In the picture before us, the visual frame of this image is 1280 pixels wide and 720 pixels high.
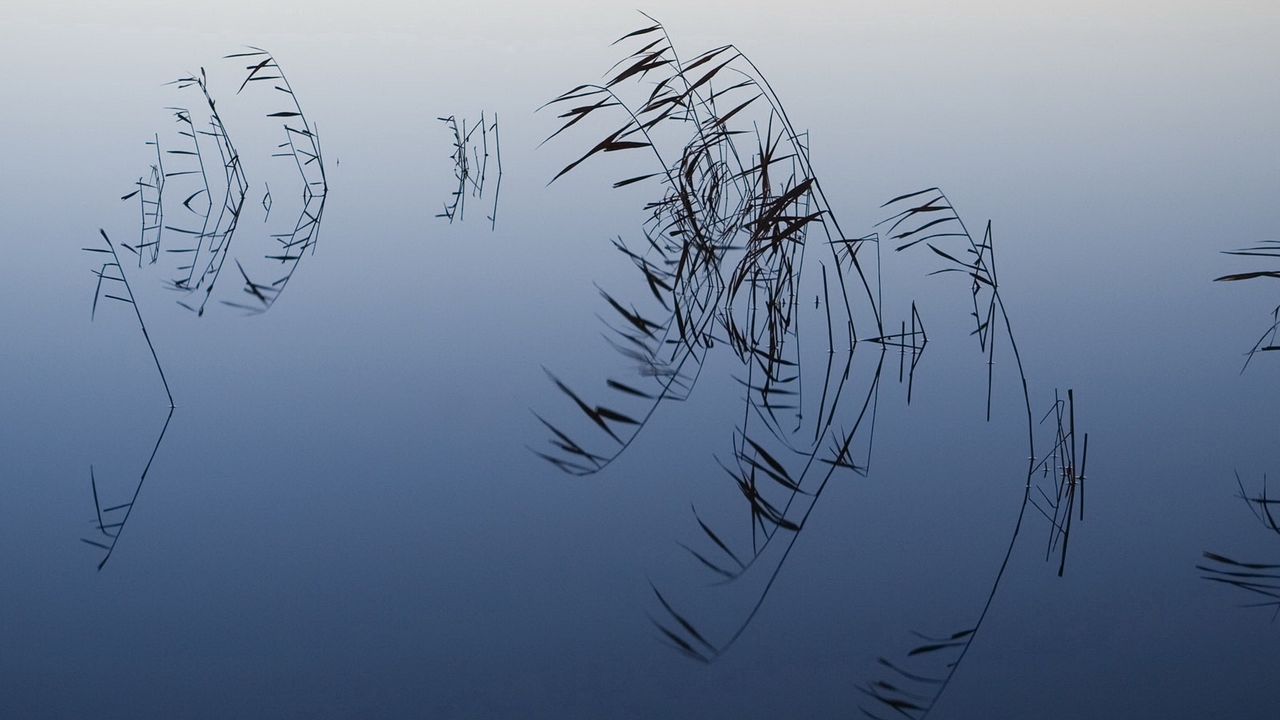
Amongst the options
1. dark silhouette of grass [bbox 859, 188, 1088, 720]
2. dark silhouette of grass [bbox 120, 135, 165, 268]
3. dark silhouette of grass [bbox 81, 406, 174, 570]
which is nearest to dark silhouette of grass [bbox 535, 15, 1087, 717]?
dark silhouette of grass [bbox 859, 188, 1088, 720]

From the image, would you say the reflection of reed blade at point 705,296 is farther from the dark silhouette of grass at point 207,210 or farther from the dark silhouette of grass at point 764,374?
the dark silhouette of grass at point 207,210

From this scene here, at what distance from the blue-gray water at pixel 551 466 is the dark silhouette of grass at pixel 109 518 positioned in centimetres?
2

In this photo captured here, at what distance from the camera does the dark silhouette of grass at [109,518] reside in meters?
2.11

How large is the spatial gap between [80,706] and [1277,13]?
895 centimetres

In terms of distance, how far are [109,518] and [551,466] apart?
79 cm

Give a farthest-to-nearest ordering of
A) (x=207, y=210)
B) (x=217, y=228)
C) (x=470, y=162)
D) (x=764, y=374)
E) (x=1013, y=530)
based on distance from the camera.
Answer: (x=470, y=162) → (x=207, y=210) → (x=217, y=228) → (x=764, y=374) → (x=1013, y=530)

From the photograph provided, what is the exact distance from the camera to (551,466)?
98.2 inches

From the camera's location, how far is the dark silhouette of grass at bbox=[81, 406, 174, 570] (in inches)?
83.0

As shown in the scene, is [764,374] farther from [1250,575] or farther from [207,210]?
[207,210]

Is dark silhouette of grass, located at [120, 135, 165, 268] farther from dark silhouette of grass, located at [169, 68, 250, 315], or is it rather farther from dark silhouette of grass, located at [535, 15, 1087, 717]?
dark silhouette of grass, located at [535, 15, 1087, 717]

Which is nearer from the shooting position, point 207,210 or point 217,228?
point 217,228

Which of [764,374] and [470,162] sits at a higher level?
[470,162]

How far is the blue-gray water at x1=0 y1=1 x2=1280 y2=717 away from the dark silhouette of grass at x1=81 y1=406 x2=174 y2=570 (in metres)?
0.02

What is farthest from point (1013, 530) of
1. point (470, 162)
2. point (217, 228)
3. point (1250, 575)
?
point (470, 162)
